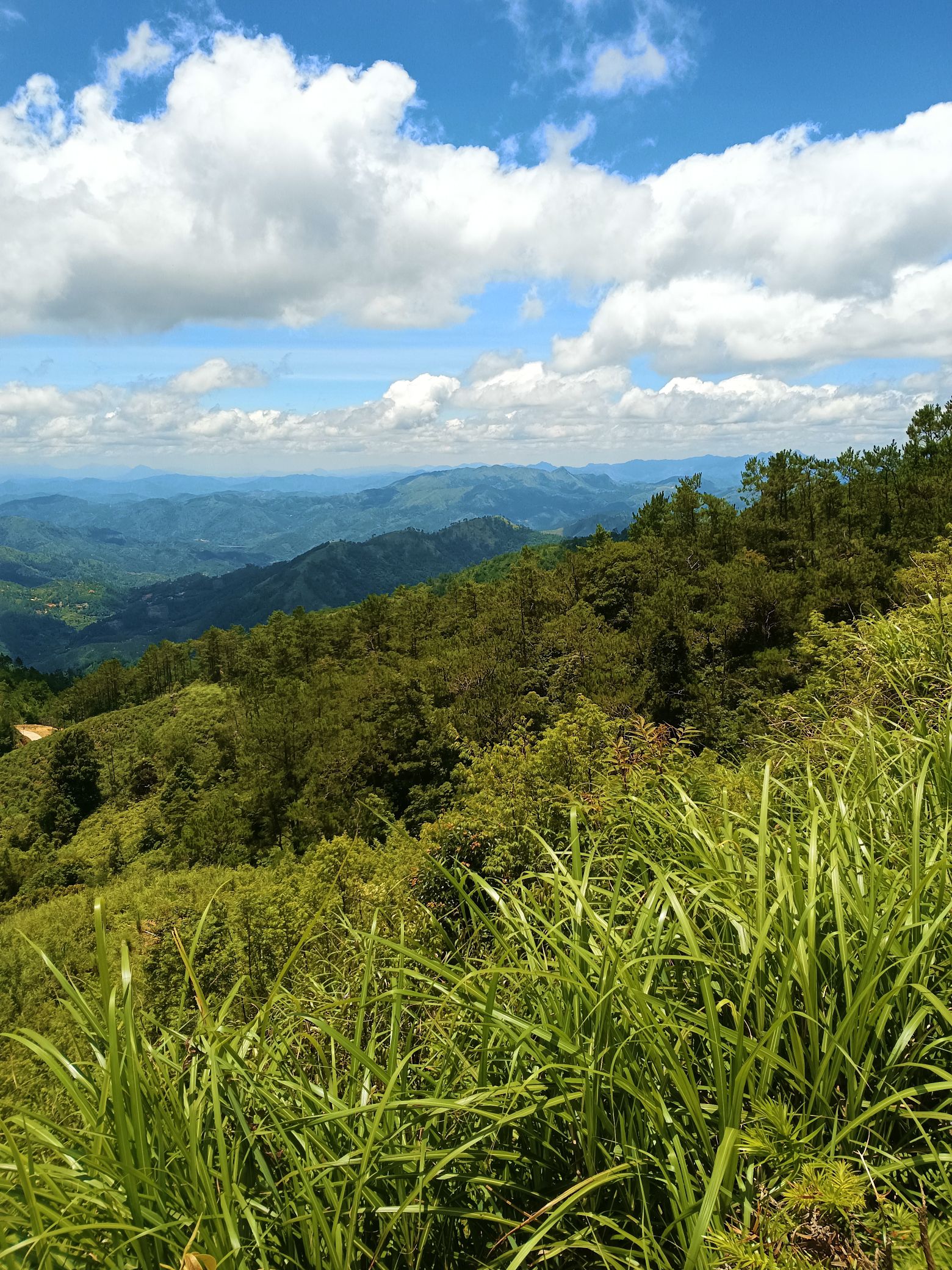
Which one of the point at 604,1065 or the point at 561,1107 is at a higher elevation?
the point at 604,1065

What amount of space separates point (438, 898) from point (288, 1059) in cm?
845

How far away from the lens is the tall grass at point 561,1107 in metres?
1.55

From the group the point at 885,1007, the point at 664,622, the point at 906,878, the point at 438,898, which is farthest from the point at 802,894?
the point at 664,622

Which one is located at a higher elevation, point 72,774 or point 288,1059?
point 288,1059

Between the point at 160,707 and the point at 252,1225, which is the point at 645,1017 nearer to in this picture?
the point at 252,1225

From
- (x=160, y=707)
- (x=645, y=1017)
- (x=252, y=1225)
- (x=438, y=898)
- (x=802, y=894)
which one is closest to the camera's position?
(x=252, y=1225)

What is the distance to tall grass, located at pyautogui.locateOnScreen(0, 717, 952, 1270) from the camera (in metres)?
1.55

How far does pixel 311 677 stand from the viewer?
4566cm

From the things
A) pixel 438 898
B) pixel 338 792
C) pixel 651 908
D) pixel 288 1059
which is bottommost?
pixel 338 792

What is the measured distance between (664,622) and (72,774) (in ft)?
161

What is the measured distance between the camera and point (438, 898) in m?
10.1

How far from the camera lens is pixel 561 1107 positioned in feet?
6.01

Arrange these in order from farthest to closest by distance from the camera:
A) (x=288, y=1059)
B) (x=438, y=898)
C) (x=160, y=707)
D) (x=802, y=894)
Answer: (x=160, y=707), (x=438, y=898), (x=288, y=1059), (x=802, y=894)

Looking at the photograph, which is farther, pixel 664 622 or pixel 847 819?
pixel 664 622
